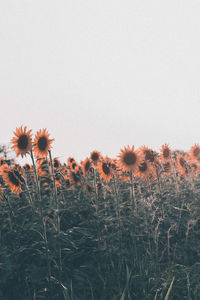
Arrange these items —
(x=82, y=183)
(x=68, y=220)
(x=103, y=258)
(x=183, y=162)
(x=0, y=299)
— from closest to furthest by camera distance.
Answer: (x=0, y=299) → (x=103, y=258) → (x=68, y=220) → (x=82, y=183) → (x=183, y=162)

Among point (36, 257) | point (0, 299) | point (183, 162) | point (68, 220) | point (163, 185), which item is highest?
point (183, 162)

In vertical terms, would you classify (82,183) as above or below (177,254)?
above

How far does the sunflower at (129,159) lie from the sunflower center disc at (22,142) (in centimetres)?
188

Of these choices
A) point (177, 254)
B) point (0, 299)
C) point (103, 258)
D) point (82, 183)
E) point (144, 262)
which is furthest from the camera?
point (82, 183)

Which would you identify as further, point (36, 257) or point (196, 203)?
point (196, 203)

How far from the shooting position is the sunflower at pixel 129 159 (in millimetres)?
5902

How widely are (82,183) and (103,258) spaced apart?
253cm

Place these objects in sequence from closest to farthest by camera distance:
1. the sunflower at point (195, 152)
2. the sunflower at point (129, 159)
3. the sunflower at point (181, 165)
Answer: the sunflower at point (129, 159), the sunflower at point (181, 165), the sunflower at point (195, 152)

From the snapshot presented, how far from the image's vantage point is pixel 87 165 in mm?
8617

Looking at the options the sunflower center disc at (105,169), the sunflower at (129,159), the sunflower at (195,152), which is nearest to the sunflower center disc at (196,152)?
the sunflower at (195,152)

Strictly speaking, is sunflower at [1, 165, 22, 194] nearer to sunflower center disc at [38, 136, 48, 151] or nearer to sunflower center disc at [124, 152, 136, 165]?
sunflower center disc at [38, 136, 48, 151]

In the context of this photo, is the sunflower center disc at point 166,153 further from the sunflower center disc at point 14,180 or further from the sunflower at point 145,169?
the sunflower center disc at point 14,180

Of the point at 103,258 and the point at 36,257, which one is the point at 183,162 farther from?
the point at 36,257

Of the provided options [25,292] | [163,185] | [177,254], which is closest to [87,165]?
[163,185]
